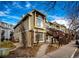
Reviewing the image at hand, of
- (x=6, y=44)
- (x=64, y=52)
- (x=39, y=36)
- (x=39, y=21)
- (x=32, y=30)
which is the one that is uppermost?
(x=39, y=21)

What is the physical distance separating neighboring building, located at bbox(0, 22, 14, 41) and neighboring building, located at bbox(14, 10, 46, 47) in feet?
0.32

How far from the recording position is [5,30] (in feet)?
9.74

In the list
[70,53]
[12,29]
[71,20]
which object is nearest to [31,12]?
[12,29]

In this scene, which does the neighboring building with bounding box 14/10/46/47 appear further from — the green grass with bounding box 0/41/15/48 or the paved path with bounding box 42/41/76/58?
the paved path with bounding box 42/41/76/58

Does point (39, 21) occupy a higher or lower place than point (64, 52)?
higher

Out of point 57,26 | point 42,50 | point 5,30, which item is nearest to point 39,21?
point 57,26

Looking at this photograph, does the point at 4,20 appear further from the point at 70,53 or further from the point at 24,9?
the point at 70,53

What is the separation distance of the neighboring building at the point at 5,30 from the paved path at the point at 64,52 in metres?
0.71

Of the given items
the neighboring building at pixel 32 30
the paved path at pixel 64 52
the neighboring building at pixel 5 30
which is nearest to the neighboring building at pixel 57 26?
the neighboring building at pixel 32 30

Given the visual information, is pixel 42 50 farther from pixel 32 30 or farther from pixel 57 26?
pixel 57 26

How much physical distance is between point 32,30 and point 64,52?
0.65 m

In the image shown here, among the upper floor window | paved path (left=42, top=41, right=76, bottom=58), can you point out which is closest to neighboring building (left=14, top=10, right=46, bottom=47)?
the upper floor window

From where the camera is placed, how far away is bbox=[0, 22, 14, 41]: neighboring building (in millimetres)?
2940

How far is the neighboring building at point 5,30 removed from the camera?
2.94 m
